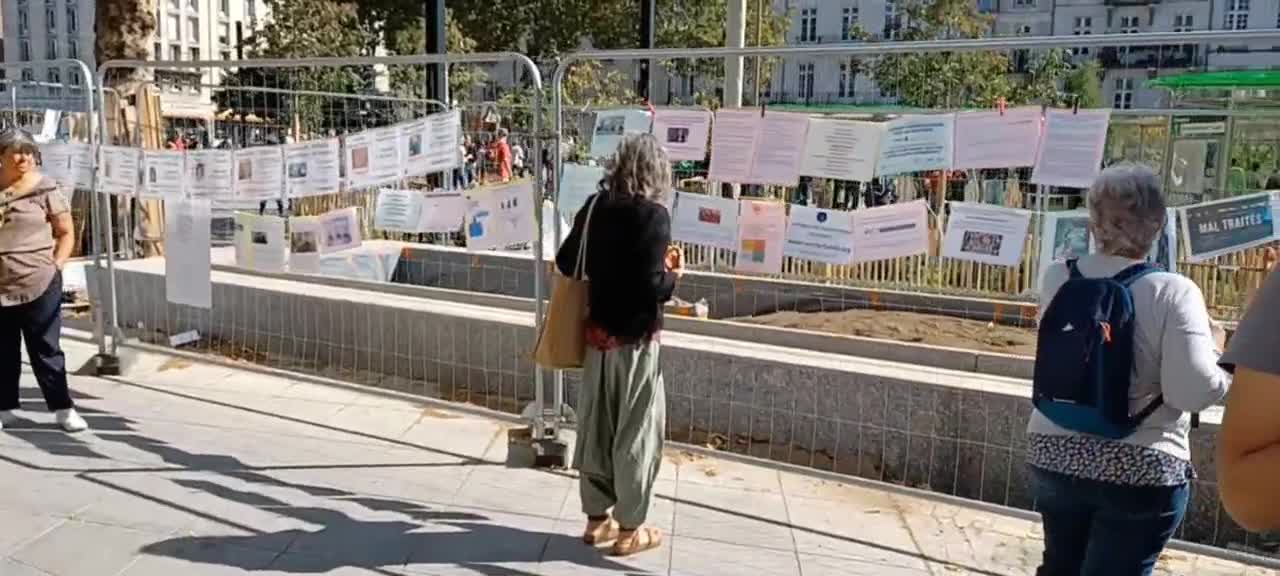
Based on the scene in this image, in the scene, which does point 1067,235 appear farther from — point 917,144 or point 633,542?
point 633,542

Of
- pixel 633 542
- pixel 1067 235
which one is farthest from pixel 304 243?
pixel 1067 235

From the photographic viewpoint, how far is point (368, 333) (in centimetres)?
689

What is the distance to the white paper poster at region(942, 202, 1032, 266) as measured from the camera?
4383 mm

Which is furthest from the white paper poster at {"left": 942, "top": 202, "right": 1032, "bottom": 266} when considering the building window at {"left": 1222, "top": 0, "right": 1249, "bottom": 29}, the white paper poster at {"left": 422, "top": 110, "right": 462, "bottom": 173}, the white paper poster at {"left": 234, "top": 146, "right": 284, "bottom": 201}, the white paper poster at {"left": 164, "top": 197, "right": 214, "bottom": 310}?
the building window at {"left": 1222, "top": 0, "right": 1249, "bottom": 29}

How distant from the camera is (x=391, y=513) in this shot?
14.9 ft

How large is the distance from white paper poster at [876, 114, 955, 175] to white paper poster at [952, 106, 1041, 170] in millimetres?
48

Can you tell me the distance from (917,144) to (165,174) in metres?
4.63

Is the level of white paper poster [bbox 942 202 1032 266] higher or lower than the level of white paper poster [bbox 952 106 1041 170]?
lower

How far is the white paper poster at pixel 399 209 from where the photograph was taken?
18.7ft

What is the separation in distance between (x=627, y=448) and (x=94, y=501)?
96.4 inches

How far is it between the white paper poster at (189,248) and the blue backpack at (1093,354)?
17.1ft

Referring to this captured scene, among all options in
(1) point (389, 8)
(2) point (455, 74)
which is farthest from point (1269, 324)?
(1) point (389, 8)

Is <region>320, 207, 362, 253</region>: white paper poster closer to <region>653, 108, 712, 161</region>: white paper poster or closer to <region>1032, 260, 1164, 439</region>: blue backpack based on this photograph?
<region>653, 108, 712, 161</region>: white paper poster

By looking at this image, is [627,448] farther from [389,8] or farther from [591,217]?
[389,8]
